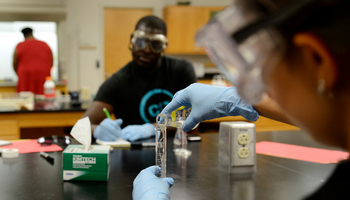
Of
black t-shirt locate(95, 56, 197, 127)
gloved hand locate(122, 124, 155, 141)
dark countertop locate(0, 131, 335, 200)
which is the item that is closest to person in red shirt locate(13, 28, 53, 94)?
black t-shirt locate(95, 56, 197, 127)

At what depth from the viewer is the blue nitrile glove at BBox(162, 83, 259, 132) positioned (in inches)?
39.8

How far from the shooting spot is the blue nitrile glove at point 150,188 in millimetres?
787

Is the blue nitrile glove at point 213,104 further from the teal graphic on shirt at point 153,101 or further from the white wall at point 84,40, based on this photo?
the white wall at point 84,40

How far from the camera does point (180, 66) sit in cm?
240

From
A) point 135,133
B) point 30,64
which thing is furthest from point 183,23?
point 135,133

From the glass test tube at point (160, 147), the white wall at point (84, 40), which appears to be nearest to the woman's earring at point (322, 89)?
the glass test tube at point (160, 147)

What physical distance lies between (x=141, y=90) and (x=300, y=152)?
4.07 ft

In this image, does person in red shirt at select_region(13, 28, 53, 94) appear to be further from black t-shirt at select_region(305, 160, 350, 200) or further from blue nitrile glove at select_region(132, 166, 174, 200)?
black t-shirt at select_region(305, 160, 350, 200)

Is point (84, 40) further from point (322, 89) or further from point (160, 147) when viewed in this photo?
point (322, 89)

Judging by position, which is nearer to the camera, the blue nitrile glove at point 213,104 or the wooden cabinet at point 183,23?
the blue nitrile glove at point 213,104

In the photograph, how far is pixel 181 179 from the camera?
106cm

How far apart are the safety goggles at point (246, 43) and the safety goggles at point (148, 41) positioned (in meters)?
1.74

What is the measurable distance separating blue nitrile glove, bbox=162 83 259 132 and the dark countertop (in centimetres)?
21

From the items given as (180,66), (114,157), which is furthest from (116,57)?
(114,157)
